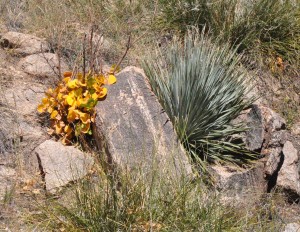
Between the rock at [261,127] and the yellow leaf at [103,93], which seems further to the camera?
the rock at [261,127]

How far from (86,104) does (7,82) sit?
0.90 metres

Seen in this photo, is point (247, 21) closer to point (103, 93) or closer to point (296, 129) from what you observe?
point (296, 129)

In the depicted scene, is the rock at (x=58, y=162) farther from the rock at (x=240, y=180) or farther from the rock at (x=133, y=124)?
the rock at (x=240, y=180)

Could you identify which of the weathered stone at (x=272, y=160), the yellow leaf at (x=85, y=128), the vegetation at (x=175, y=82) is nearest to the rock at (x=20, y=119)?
the vegetation at (x=175, y=82)

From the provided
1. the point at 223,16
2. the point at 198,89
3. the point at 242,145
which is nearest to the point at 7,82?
the point at 198,89

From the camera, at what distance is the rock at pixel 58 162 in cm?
423

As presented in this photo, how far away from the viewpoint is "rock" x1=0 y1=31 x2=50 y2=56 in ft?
18.8

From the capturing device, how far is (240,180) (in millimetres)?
Result: 4934

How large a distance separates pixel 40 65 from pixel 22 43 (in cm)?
41

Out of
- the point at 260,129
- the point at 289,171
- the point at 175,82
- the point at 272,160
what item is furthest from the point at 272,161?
the point at 175,82

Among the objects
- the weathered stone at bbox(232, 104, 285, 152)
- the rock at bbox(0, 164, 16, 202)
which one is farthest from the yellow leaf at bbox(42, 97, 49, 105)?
the weathered stone at bbox(232, 104, 285, 152)

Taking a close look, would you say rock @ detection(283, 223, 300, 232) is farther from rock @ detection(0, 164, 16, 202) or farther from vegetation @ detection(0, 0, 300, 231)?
rock @ detection(0, 164, 16, 202)

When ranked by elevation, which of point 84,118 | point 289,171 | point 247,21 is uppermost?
point 247,21

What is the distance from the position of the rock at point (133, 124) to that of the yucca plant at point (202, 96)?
12 centimetres
